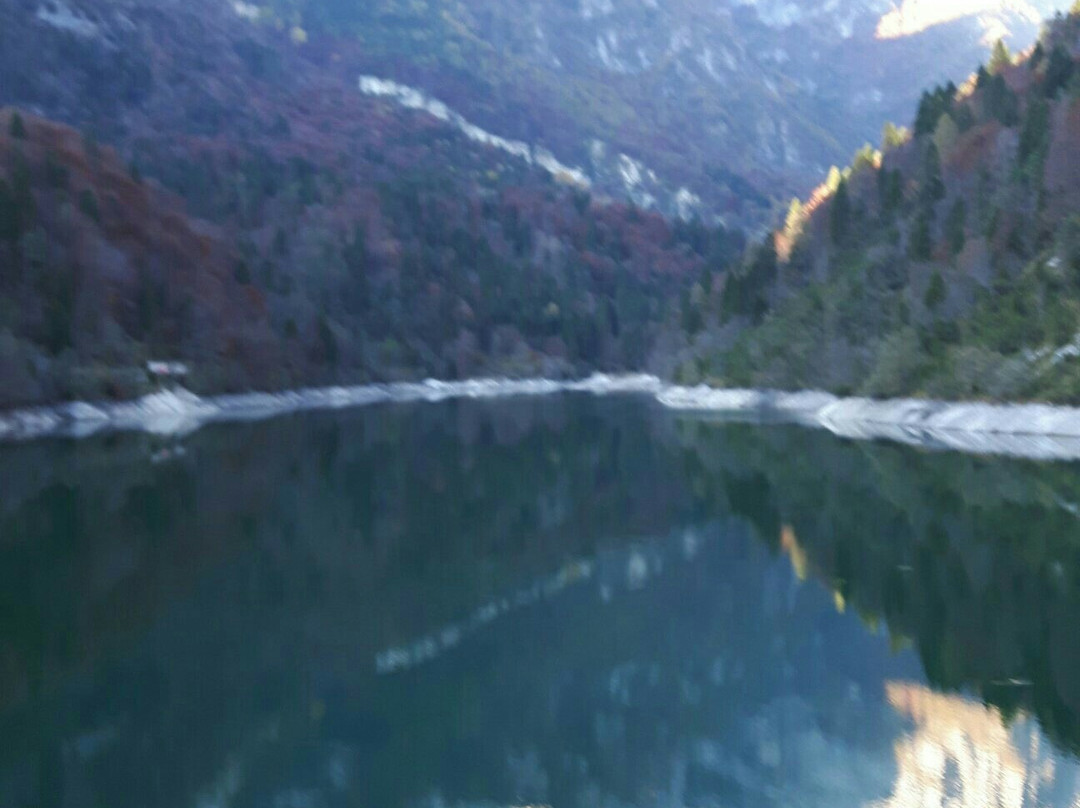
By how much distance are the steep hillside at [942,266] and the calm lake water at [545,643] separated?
2697 centimetres

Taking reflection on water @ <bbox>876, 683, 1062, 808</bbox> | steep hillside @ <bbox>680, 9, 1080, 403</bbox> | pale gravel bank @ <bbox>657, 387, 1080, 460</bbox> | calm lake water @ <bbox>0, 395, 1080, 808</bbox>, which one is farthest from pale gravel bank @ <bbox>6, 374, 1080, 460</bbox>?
reflection on water @ <bbox>876, 683, 1062, 808</bbox>

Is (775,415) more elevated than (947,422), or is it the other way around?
(775,415)

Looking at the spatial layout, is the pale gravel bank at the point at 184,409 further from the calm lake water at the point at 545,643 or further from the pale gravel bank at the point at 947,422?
the pale gravel bank at the point at 947,422

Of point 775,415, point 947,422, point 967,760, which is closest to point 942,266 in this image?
point 775,415

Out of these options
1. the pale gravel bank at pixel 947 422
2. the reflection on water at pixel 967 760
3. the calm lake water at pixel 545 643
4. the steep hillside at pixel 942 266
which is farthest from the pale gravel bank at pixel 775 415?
the reflection on water at pixel 967 760

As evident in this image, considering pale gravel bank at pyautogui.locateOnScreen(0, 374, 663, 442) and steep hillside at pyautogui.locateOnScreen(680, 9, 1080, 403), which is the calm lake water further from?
pale gravel bank at pyautogui.locateOnScreen(0, 374, 663, 442)

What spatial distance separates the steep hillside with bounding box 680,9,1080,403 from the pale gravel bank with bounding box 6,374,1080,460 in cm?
152

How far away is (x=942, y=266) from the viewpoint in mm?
94500

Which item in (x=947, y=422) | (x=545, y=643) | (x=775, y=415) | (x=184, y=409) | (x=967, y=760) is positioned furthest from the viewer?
(x=184, y=409)

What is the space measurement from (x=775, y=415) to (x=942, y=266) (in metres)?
20.9

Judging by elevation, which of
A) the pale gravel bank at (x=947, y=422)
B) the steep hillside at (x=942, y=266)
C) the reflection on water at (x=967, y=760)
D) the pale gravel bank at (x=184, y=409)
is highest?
the steep hillside at (x=942, y=266)

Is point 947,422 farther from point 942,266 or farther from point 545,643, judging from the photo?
point 545,643

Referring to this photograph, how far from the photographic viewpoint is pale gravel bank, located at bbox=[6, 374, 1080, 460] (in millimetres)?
66312

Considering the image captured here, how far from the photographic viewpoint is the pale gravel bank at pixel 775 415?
66312mm
